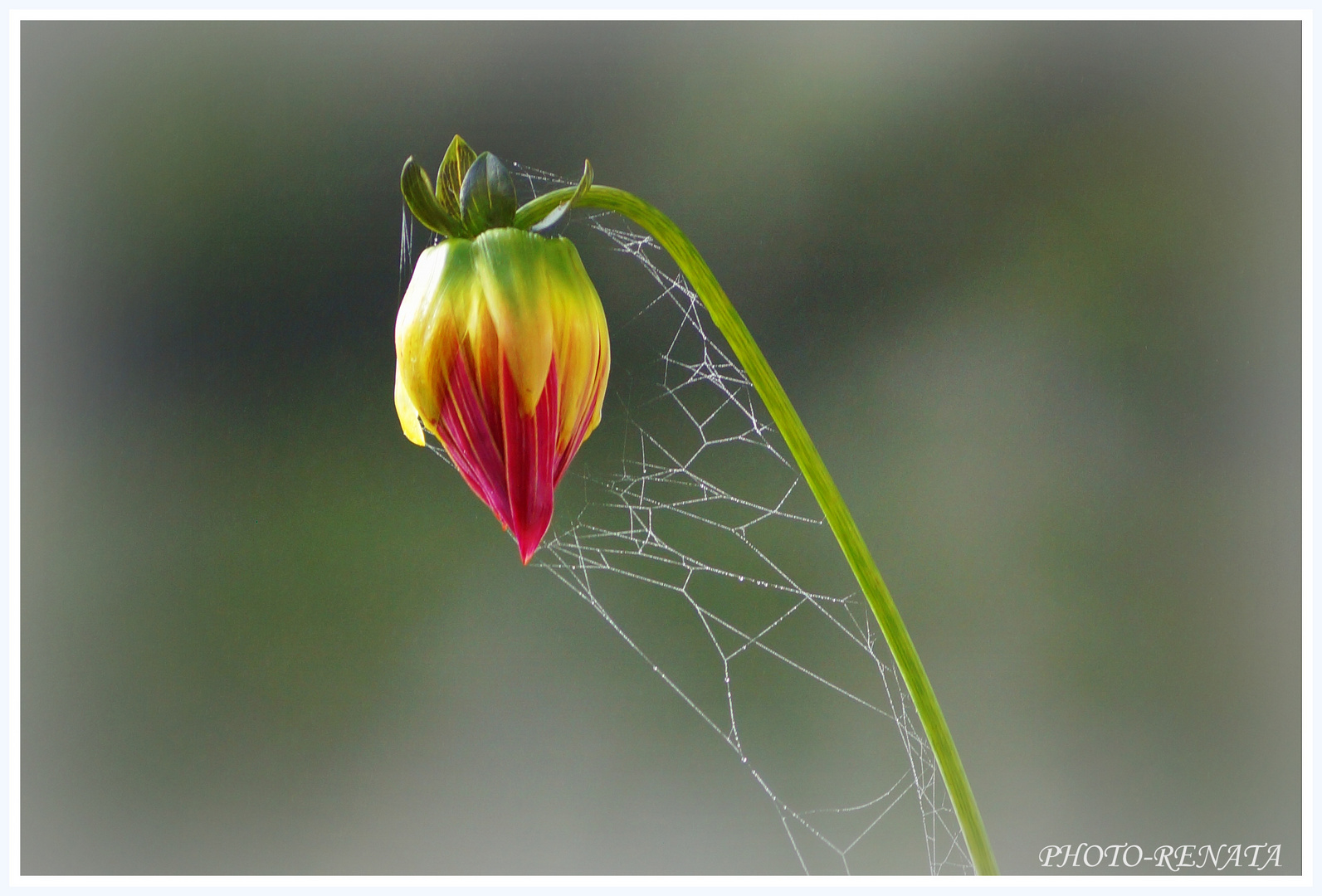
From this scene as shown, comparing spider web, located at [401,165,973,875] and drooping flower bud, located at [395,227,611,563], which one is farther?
spider web, located at [401,165,973,875]

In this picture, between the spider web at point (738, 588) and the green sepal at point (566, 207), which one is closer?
the green sepal at point (566, 207)

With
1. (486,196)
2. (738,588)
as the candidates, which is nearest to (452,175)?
(486,196)

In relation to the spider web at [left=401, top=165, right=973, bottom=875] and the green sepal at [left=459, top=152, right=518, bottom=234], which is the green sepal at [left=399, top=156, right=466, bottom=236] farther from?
the spider web at [left=401, top=165, right=973, bottom=875]

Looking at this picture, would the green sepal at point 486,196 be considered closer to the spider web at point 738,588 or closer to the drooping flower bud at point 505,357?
the drooping flower bud at point 505,357

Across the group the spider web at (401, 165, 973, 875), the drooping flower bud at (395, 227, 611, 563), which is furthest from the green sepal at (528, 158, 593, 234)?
the spider web at (401, 165, 973, 875)

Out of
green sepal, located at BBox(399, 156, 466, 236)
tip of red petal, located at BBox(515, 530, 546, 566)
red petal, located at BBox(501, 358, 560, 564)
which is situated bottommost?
tip of red petal, located at BBox(515, 530, 546, 566)

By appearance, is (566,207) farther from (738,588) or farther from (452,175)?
(738,588)

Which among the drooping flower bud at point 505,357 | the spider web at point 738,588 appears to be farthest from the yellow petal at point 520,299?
the spider web at point 738,588
